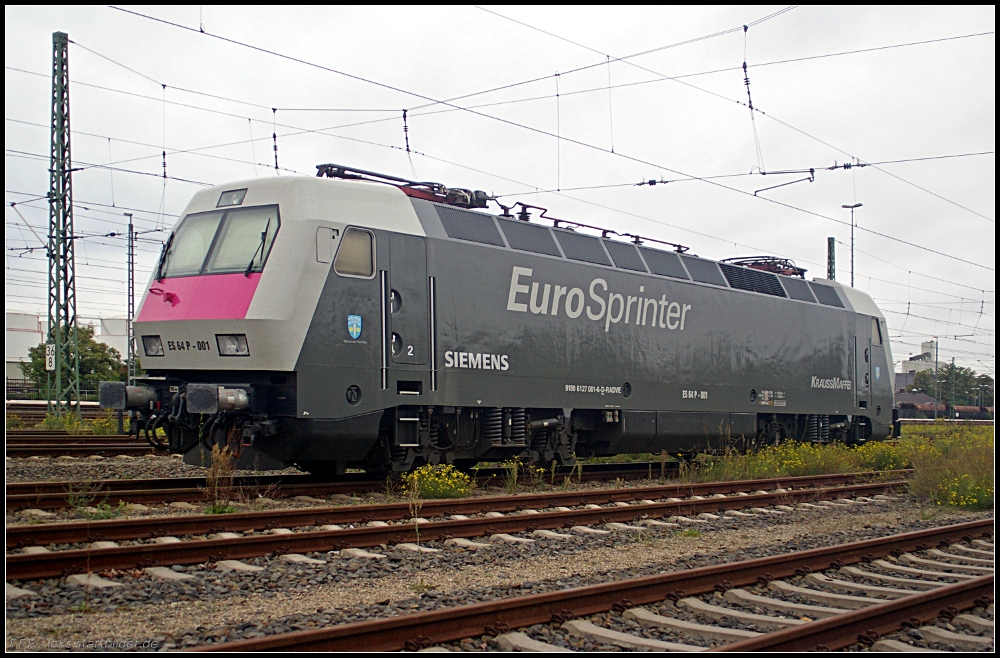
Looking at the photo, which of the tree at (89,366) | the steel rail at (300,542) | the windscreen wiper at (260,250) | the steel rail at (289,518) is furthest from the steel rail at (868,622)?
the tree at (89,366)

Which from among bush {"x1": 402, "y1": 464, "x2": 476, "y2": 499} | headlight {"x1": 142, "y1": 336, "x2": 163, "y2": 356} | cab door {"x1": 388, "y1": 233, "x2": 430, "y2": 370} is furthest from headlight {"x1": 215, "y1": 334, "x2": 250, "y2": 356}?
bush {"x1": 402, "y1": 464, "x2": 476, "y2": 499}

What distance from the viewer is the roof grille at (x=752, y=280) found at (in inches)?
696

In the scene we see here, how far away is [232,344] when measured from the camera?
1012 centimetres

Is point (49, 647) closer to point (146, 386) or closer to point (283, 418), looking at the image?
point (283, 418)

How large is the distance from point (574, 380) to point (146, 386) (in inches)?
249

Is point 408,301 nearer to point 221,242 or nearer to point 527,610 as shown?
point 221,242

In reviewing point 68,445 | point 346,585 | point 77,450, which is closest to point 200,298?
point 346,585

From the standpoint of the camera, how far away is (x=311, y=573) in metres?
6.90

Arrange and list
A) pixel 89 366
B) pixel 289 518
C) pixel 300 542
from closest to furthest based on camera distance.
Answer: pixel 300 542 → pixel 289 518 → pixel 89 366

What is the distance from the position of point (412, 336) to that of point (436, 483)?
192 centimetres

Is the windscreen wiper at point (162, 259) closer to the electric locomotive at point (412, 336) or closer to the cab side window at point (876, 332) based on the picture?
the electric locomotive at point (412, 336)

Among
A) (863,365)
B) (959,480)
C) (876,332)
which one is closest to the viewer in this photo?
(959,480)

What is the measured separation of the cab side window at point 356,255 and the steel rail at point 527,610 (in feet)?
18.5

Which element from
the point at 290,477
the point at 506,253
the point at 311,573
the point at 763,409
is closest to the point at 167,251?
the point at 290,477
